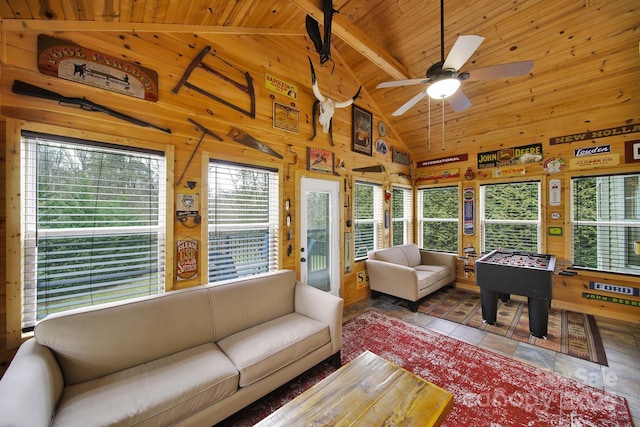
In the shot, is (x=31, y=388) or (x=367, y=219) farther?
(x=367, y=219)

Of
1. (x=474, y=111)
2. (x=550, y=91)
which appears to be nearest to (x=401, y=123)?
(x=474, y=111)

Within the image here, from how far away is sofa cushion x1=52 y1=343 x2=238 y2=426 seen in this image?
1274 millimetres

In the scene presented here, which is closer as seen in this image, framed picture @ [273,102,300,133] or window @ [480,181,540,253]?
framed picture @ [273,102,300,133]

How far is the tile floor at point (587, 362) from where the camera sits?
211 cm

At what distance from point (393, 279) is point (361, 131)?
2.58m

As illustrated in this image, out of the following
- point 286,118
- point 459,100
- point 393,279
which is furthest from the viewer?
point 393,279

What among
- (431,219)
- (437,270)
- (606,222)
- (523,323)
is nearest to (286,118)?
(437,270)

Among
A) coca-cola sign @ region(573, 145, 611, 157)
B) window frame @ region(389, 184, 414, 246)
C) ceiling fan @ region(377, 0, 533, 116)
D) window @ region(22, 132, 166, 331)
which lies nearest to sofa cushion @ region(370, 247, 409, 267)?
window frame @ region(389, 184, 414, 246)

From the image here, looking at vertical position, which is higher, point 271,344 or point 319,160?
point 319,160

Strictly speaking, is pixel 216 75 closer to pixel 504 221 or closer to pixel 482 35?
pixel 482 35

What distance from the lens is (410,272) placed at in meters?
3.68

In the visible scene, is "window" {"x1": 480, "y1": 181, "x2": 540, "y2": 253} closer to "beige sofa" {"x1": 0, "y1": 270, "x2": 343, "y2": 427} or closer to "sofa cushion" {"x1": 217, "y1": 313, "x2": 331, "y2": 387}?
"beige sofa" {"x1": 0, "y1": 270, "x2": 343, "y2": 427}

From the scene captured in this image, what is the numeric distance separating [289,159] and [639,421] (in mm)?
3808

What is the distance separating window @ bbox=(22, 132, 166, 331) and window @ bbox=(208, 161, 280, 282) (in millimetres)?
502
